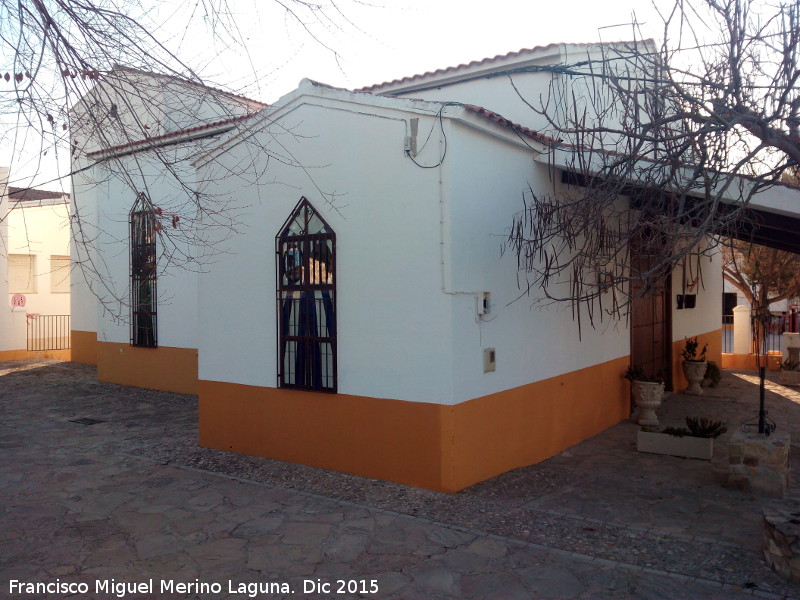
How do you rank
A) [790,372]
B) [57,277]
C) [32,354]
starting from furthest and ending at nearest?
1. [57,277]
2. [32,354]
3. [790,372]

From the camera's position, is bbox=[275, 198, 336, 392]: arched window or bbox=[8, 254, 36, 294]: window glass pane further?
bbox=[8, 254, 36, 294]: window glass pane

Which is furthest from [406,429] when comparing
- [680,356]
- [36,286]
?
[36,286]

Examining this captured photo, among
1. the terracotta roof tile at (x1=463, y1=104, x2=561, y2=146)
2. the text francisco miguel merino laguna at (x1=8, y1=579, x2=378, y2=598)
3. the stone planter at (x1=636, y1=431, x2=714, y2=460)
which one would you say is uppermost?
the terracotta roof tile at (x1=463, y1=104, x2=561, y2=146)

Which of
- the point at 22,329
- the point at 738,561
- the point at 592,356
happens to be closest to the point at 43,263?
the point at 22,329

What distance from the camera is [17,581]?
4414 millimetres

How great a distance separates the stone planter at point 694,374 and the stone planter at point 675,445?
15.2 ft

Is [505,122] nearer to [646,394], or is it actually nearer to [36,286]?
[646,394]

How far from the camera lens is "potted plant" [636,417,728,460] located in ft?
24.4

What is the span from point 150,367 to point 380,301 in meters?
7.61

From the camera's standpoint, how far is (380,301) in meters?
6.45

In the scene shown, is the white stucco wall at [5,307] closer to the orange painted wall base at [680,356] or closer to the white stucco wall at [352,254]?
the white stucco wall at [352,254]

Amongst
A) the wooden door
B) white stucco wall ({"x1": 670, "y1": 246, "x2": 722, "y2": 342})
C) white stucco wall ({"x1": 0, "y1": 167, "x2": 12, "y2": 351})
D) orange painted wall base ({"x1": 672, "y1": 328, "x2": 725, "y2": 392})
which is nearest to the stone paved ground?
the wooden door

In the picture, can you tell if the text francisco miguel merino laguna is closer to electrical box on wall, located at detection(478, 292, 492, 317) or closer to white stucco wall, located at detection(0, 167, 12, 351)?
electrical box on wall, located at detection(478, 292, 492, 317)

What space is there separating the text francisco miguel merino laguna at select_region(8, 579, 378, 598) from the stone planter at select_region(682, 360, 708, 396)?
30.5ft
